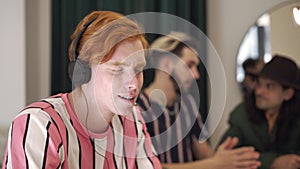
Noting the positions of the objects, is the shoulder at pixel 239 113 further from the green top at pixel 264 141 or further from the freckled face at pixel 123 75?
the freckled face at pixel 123 75

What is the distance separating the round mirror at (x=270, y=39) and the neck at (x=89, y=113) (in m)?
1.69

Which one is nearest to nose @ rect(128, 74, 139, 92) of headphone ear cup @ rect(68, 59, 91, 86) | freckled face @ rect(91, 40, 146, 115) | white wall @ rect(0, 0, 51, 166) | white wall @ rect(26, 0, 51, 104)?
freckled face @ rect(91, 40, 146, 115)

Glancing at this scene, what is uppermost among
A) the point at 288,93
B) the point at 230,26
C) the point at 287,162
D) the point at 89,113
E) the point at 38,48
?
the point at 230,26

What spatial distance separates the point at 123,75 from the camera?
0.90 meters

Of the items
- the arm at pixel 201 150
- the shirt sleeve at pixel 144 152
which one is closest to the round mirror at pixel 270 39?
the arm at pixel 201 150

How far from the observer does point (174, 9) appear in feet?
8.52

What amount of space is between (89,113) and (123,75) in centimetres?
17

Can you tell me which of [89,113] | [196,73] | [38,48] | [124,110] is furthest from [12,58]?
[124,110]

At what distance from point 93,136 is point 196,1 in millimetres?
1734

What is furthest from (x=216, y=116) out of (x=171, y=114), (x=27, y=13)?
(x=27, y=13)

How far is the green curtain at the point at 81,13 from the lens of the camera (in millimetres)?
2559

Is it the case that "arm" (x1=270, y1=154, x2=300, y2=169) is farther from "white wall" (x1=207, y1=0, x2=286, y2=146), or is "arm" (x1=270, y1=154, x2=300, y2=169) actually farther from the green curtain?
the green curtain

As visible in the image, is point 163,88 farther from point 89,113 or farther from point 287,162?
point 89,113

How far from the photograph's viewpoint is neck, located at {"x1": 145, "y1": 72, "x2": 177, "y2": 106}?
2447mm
